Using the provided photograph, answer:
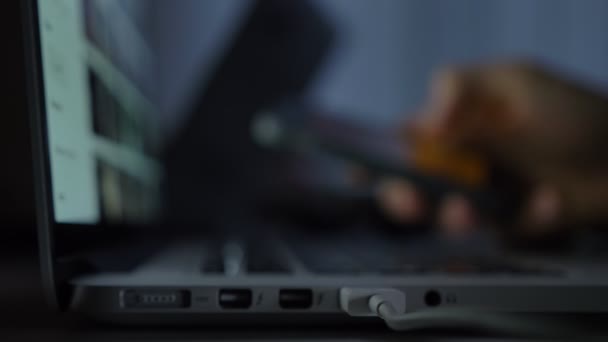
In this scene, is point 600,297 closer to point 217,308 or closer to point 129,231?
point 217,308

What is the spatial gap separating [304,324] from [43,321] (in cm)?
15

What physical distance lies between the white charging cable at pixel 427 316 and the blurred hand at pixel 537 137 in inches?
19.9

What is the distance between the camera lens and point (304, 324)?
344mm

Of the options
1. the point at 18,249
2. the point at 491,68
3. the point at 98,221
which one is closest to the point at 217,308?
the point at 98,221

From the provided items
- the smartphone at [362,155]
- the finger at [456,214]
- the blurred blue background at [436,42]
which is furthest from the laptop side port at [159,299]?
the blurred blue background at [436,42]

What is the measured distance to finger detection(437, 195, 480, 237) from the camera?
2.74 feet

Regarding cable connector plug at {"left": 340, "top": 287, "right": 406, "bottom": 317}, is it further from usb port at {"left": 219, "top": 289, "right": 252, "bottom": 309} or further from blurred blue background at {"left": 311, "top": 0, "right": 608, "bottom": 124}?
blurred blue background at {"left": 311, "top": 0, "right": 608, "bottom": 124}

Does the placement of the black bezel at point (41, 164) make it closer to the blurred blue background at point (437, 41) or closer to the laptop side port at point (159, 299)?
the laptop side port at point (159, 299)

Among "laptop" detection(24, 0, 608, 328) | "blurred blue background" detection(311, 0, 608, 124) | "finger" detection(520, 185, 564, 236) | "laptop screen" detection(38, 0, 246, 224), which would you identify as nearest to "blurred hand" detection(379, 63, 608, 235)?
"finger" detection(520, 185, 564, 236)

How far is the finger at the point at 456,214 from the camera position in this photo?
0.84 m

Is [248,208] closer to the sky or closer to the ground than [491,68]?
closer to the ground

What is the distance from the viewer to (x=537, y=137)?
806mm

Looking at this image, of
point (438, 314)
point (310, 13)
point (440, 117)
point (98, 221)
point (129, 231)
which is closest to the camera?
point (438, 314)

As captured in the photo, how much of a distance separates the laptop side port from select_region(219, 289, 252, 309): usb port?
19 millimetres
